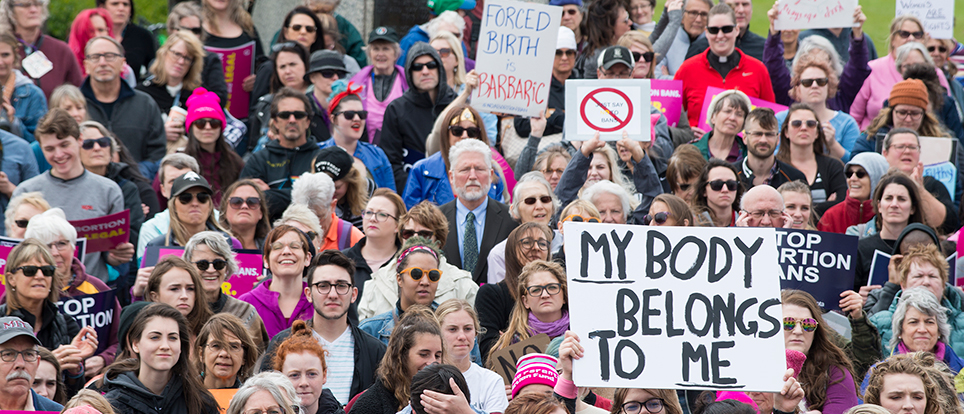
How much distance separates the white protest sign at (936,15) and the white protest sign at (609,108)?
15.5 ft

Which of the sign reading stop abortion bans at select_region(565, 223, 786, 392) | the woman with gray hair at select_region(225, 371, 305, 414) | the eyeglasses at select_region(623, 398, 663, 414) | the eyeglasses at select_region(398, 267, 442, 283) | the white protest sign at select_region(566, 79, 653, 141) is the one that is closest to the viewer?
the sign reading stop abortion bans at select_region(565, 223, 786, 392)

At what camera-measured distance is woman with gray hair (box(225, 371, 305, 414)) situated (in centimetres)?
578

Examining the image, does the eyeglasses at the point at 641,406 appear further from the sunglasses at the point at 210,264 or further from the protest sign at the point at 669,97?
the protest sign at the point at 669,97

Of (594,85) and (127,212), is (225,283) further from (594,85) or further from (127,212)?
(594,85)

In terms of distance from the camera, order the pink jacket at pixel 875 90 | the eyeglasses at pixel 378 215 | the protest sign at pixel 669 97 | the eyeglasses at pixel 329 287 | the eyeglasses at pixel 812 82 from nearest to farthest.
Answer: the eyeglasses at pixel 329 287 < the eyeglasses at pixel 378 215 < the eyeglasses at pixel 812 82 < the protest sign at pixel 669 97 < the pink jacket at pixel 875 90

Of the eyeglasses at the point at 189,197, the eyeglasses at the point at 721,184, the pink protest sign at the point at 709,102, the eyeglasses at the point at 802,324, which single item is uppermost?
the pink protest sign at the point at 709,102

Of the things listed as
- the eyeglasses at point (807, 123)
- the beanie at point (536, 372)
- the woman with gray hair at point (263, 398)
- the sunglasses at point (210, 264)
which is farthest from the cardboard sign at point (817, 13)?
the woman with gray hair at point (263, 398)

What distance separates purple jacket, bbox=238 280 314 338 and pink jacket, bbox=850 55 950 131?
6598 millimetres

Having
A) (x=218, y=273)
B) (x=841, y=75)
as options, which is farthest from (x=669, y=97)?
(x=218, y=273)

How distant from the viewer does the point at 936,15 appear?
12.8 m

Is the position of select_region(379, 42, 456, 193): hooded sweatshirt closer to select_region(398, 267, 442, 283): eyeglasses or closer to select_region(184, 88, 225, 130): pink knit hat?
select_region(184, 88, 225, 130): pink knit hat

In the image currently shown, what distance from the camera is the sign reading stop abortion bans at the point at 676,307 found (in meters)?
5.32

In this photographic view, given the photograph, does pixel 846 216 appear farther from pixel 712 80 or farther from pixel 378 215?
pixel 378 215

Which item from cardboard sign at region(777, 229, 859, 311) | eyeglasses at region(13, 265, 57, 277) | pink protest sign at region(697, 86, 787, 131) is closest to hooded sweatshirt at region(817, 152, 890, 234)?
cardboard sign at region(777, 229, 859, 311)
